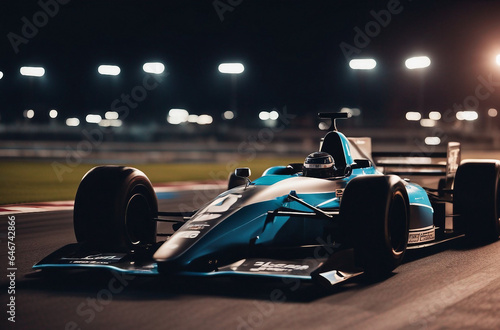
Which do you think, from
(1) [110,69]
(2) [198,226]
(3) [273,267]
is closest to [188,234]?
(2) [198,226]

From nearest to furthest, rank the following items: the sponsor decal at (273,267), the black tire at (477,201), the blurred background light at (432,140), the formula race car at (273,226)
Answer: the sponsor decal at (273,267), the formula race car at (273,226), the black tire at (477,201), the blurred background light at (432,140)

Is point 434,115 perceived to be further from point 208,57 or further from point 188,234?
point 188,234

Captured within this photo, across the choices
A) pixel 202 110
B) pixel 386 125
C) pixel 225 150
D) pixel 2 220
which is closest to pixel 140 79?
pixel 202 110

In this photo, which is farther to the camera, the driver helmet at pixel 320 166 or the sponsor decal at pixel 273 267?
the driver helmet at pixel 320 166

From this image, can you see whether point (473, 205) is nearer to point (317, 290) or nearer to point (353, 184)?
point (353, 184)

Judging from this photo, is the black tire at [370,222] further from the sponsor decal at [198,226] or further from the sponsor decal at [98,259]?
the sponsor decal at [98,259]

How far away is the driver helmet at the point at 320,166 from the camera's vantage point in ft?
26.4

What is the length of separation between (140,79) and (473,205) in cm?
6882

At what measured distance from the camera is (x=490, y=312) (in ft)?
17.7

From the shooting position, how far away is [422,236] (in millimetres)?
8273

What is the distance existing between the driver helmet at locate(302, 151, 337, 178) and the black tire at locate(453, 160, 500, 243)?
2486 mm

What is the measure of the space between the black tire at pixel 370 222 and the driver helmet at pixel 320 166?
3.85ft

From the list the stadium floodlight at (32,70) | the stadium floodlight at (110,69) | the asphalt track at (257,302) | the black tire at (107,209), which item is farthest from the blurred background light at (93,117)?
the asphalt track at (257,302)

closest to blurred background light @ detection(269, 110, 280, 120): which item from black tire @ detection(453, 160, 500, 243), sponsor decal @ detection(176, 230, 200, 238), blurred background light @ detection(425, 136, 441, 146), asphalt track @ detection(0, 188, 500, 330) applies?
blurred background light @ detection(425, 136, 441, 146)
